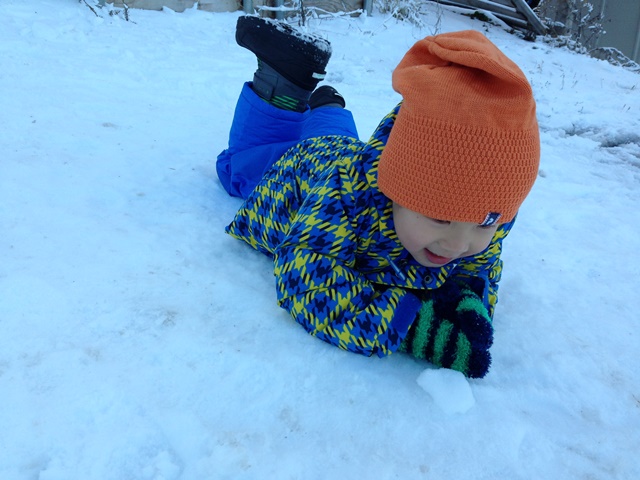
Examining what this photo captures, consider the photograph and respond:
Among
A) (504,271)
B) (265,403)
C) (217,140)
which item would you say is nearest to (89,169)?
(217,140)

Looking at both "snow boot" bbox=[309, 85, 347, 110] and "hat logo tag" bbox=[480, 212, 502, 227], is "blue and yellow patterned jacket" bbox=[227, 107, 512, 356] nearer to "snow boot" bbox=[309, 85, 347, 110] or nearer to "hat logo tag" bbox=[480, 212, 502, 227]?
"hat logo tag" bbox=[480, 212, 502, 227]

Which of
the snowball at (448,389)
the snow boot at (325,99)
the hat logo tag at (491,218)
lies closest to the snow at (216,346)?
the snowball at (448,389)

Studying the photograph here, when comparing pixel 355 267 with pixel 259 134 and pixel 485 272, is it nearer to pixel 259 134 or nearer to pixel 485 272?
pixel 485 272

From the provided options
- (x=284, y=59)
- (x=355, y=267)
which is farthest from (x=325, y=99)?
(x=355, y=267)

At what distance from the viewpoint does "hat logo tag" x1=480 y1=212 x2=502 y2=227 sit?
1228mm

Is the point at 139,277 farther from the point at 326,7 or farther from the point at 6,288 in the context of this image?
the point at 326,7

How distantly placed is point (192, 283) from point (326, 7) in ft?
17.5

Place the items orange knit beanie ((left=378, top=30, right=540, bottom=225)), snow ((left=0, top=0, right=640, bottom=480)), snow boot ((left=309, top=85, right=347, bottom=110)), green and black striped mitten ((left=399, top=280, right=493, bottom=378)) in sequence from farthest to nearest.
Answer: snow boot ((left=309, top=85, right=347, bottom=110)) < green and black striped mitten ((left=399, top=280, right=493, bottom=378)) < orange knit beanie ((left=378, top=30, right=540, bottom=225)) < snow ((left=0, top=0, right=640, bottom=480))

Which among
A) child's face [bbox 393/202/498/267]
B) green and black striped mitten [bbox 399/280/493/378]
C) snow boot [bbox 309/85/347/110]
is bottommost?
green and black striped mitten [bbox 399/280/493/378]

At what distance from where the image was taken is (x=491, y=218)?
123cm

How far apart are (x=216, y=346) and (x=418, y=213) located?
21.2 inches

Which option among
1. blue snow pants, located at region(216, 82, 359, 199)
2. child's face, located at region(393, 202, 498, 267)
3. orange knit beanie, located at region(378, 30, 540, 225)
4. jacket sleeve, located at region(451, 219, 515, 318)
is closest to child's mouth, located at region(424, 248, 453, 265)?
child's face, located at region(393, 202, 498, 267)

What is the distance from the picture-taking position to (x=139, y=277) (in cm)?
145

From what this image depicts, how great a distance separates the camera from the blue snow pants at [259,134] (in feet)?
6.74
